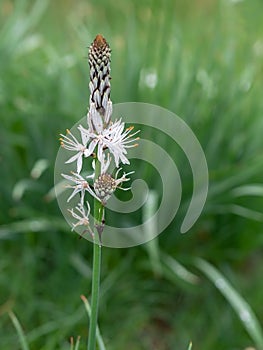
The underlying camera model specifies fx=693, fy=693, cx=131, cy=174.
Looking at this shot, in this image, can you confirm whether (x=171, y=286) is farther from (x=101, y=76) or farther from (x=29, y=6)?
(x=29, y=6)

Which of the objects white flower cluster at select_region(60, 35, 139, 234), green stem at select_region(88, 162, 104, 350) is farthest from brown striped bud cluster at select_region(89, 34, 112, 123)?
green stem at select_region(88, 162, 104, 350)

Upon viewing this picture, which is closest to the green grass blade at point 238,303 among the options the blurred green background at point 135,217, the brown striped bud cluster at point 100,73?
the blurred green background at point 135,217

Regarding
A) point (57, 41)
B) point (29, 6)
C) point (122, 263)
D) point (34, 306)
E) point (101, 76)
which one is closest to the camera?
point (101, 76)

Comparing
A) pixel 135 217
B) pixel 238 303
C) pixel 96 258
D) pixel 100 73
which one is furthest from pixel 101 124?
pixel 135 217

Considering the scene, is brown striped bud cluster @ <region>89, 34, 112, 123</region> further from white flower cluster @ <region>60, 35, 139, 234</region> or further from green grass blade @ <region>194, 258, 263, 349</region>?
green grass blade @ <region>194, 258, 263, 349</region>

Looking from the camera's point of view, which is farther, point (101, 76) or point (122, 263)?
point (122, 263)

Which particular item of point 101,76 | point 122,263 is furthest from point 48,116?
point 101,76
